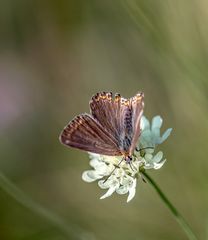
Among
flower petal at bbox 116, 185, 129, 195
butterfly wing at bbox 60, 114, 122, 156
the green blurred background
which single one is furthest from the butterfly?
the green blurred background

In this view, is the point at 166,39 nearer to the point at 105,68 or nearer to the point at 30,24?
the point at 105,68

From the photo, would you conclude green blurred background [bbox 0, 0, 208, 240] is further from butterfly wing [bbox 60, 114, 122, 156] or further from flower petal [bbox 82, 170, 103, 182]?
butterfly wing [bbox 60, 114, 122, 156]

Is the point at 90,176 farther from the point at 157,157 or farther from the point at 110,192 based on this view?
the point at 157,157

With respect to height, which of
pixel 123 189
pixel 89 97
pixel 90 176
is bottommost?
pixel 123 189

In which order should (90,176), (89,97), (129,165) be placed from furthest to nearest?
(89,97) < (90,176) < (129,165)

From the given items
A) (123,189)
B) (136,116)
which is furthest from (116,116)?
(123,189)

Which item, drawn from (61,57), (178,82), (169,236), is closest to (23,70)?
(61,57)

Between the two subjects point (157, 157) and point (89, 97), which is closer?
point (157, 157)

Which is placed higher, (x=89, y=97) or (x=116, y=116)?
(x=89, y=97)

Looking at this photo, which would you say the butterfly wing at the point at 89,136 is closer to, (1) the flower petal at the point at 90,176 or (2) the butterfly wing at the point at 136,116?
(2) the butterfly wing at the point at 136,116
